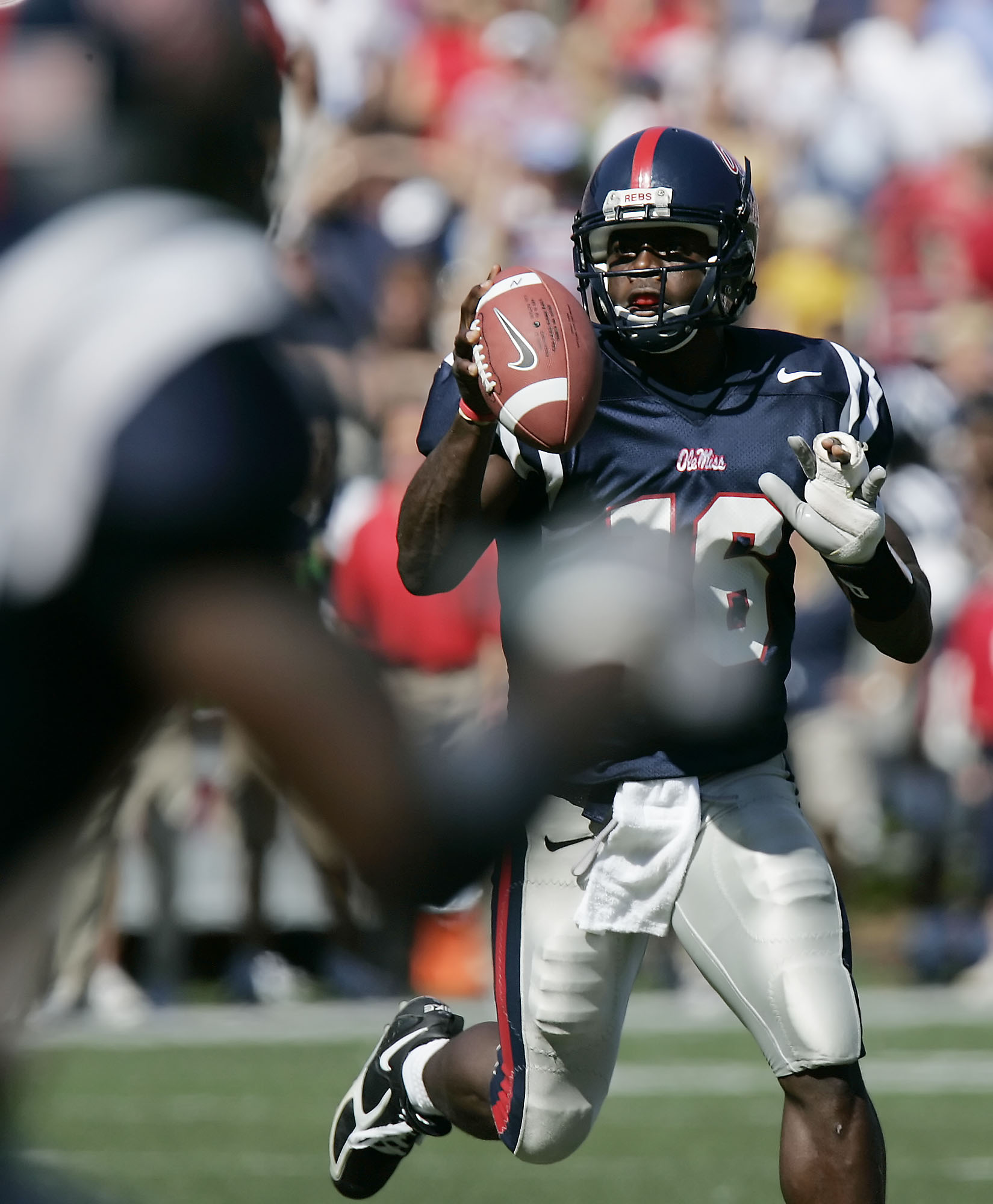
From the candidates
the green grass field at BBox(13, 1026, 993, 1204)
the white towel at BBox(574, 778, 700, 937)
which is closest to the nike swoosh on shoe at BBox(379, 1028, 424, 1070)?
the white towel at BBox(574, 778, 700, 937)

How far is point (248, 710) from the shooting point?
1659 mm

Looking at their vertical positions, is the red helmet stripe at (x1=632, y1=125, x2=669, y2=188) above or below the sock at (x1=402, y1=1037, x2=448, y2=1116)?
above

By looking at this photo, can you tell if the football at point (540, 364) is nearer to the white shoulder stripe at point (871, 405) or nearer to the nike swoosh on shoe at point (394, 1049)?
the white shoulder stripe at point (871, 405)

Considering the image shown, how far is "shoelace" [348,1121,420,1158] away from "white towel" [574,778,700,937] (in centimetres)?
75

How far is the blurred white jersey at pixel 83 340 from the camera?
1615 millimetres

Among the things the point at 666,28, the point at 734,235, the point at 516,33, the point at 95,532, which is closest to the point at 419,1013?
the point at 734,235

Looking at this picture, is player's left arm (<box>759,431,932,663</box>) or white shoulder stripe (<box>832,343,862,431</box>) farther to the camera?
A: white shoulder stripe (<box>832,343,862,431</box>)

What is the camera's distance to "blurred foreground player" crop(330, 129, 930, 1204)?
332cm

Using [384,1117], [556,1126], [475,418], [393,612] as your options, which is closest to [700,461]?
[475,418]

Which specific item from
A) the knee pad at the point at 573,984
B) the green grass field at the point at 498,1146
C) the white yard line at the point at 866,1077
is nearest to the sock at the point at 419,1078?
the knee pad at the point at 573,984

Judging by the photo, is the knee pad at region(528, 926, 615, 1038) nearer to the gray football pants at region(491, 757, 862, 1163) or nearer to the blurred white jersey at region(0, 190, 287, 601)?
the gray football pants at region(491, 757, 862, 1163)

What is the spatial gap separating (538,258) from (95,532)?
7238 millimetres

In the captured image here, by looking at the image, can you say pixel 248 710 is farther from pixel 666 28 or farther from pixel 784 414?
pixel 666 28

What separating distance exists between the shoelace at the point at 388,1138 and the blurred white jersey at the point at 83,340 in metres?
2.49
